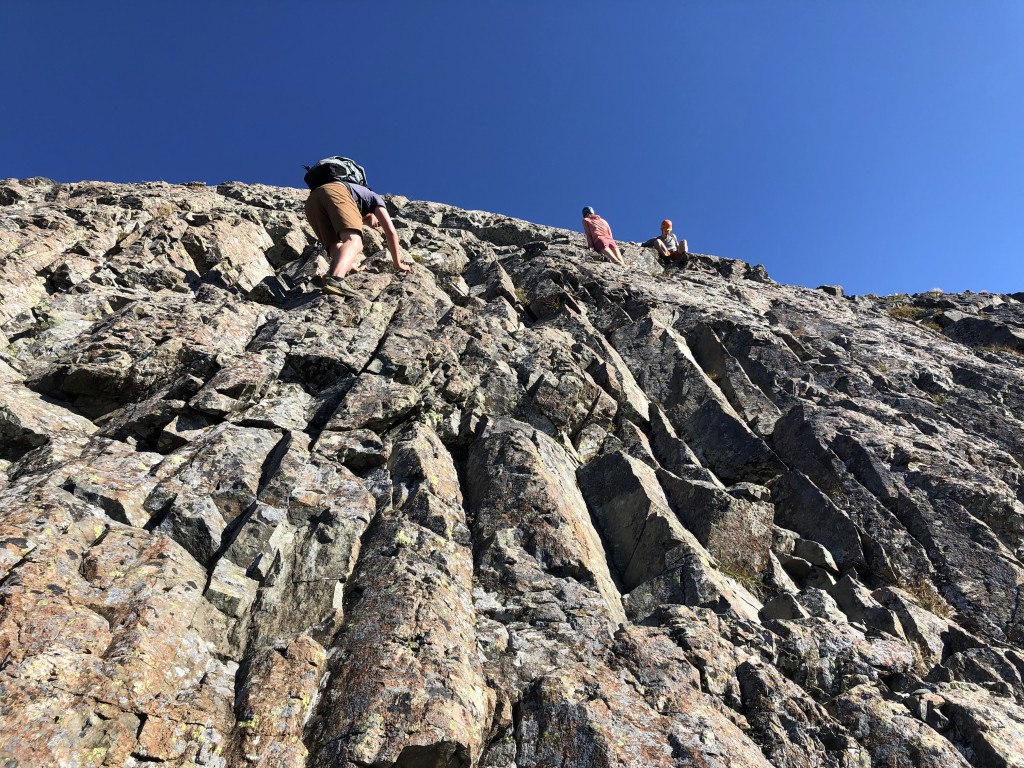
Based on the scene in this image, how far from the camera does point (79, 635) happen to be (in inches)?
227

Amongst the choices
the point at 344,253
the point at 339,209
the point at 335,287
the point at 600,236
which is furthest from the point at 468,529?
the point at 600,236

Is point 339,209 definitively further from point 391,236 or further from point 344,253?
point 391,236

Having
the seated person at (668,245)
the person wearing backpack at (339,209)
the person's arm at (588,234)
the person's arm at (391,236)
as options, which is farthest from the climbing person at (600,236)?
the person wearing backpack at (339,209)

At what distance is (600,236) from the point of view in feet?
90.4

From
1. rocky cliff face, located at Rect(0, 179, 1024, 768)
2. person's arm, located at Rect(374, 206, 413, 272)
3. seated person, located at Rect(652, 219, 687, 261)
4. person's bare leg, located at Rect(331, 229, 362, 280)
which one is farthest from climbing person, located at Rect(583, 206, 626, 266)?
person's bare leg, located at Rect(331, 229, 362, 280)

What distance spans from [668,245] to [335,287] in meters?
21.4

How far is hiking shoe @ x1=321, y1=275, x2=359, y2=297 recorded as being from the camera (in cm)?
1567

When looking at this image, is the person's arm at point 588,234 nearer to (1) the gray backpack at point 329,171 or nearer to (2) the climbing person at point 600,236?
(2) the climbing person at point 600,236

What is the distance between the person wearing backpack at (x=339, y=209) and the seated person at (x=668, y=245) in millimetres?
17991

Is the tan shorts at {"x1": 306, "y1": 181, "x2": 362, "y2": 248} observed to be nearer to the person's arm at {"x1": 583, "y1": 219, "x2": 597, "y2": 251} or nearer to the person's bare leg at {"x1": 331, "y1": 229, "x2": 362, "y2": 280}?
the person's bare leg at {"x1": 331, "y1": 229, "x2": 362, "y2": 280}

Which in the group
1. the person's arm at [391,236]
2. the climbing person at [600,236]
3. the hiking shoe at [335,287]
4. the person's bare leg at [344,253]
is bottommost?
the hiking shoe at [335,287]

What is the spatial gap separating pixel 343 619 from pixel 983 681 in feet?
29.9

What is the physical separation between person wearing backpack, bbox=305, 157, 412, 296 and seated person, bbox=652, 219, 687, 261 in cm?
1799

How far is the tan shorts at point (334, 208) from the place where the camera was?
15742 millimetres
